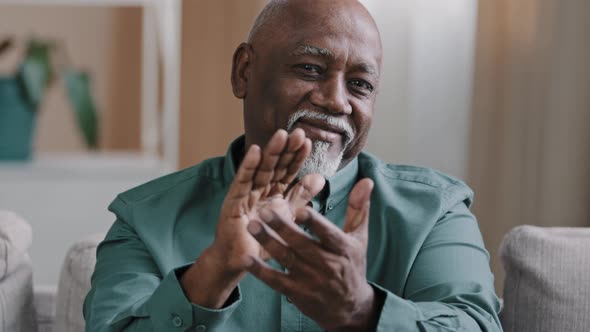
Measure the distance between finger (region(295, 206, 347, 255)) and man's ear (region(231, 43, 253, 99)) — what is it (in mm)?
614

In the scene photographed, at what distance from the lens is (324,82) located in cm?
132

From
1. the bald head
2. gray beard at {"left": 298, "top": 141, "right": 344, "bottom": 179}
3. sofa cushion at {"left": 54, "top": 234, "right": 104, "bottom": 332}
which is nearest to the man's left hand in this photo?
gray beard at {"left": 298, "top": 141, "right": 344, "bottom": 179}

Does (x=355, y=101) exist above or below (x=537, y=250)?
above

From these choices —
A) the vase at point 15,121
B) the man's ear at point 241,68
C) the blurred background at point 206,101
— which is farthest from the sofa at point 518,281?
the vase at point 15,121

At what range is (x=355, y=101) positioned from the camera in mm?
1325

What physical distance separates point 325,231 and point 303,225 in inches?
14.0

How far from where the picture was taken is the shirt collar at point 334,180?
138 centimetres

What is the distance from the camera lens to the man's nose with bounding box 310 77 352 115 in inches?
50.8

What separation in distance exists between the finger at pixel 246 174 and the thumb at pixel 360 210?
112mm

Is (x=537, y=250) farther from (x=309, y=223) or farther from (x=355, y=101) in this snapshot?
(x=309, y=223)

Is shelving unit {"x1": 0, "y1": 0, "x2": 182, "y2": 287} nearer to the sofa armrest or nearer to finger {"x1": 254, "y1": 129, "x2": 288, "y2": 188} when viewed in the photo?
the sofa armrest

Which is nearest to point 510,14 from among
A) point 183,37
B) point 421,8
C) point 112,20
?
point 421,8

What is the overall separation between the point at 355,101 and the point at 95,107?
185 cm

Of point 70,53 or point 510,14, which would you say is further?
point 70,53
